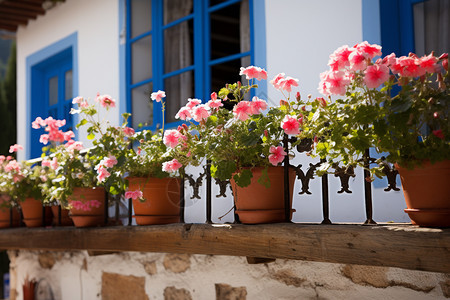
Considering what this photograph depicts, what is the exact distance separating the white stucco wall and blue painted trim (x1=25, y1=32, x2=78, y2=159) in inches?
1.9

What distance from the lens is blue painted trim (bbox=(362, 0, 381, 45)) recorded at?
3.20 metres

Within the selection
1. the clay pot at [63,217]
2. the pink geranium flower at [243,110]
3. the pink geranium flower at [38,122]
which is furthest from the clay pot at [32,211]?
the pink geranium flower at [243,110]

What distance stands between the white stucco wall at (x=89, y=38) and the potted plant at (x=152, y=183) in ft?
5.78

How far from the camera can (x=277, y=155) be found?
256 centimetres

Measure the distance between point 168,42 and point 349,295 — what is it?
3.02 metres

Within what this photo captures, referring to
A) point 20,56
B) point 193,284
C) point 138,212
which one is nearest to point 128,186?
point 138,212

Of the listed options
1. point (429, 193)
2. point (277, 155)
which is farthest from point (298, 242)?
point (429, 193)

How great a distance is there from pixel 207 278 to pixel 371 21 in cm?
192

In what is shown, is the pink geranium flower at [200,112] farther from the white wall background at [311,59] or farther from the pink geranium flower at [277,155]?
the white wall background at [311,59]

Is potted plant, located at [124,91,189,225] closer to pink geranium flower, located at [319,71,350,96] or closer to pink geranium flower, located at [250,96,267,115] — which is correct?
pink geranium flower, located at [250,96,267,115]

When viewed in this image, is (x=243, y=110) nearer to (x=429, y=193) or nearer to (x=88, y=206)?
(x=429, y=193)

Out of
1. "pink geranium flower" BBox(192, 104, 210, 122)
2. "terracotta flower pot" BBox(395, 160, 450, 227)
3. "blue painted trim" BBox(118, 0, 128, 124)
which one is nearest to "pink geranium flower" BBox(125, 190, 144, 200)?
"pink geranium flower" BBox(192, 104, 210, 122)

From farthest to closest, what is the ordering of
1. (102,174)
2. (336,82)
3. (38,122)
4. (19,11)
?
(19,11) < (38,122) < (102,174) < (336,82)

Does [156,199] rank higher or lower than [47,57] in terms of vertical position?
lower
